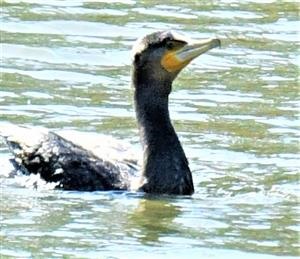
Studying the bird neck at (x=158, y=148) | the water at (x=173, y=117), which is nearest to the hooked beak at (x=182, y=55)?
the bird neck at (x=158, y=148)

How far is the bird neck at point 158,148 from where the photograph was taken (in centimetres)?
1433

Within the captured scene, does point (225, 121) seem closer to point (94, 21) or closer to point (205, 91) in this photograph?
point (205, 91)

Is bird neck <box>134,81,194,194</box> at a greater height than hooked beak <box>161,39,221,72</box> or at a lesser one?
lesser

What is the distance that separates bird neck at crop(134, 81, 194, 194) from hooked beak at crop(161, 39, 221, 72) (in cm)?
21

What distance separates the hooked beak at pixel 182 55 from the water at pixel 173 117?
988 mm

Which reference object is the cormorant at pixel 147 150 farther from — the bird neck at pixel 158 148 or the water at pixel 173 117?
the water at pixel 173 117

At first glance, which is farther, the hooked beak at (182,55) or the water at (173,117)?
the hooked beak at (182,55)

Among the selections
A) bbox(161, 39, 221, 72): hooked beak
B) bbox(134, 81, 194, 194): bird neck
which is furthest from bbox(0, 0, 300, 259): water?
bbox(161, 39, 221, 72): hooked beak

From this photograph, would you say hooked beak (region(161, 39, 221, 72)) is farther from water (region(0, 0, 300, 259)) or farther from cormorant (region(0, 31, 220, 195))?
water (region(0, 0, 300, 259))

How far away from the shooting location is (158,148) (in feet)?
47.7

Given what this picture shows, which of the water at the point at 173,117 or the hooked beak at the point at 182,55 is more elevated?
the hooked beak at the point at 182,55

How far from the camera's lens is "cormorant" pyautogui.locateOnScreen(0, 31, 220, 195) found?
1438cm

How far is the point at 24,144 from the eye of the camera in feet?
48.7

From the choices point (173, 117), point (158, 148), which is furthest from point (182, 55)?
point (173, 117)
